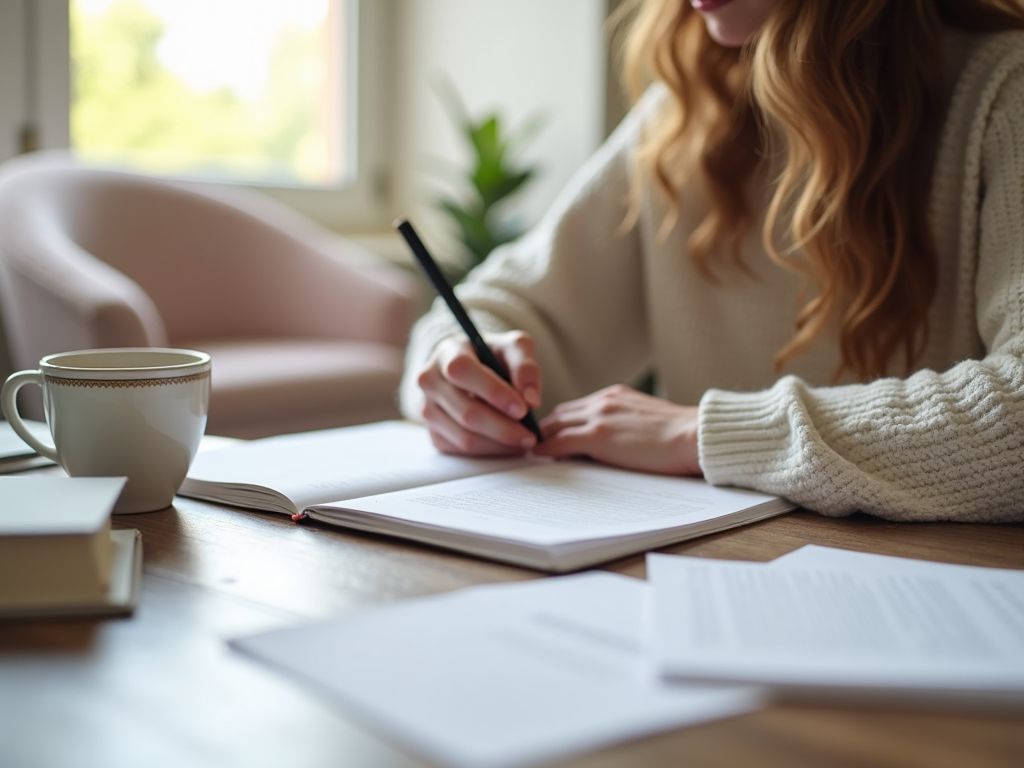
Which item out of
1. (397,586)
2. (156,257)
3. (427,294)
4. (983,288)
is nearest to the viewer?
(397,586)

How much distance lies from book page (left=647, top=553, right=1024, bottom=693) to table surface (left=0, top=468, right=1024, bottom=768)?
0.8 inches

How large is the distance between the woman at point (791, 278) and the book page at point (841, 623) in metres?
0.17

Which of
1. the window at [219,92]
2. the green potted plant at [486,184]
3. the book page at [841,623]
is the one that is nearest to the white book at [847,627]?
the book page at [841,623]

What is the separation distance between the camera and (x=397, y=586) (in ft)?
1.77

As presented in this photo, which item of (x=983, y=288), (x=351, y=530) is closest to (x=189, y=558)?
(x=351, y=530)

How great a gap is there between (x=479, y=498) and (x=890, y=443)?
308mm

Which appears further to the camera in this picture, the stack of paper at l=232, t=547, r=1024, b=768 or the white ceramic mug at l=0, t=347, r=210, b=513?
the white ceramic mug at l=0, t=347, r=210, b=513

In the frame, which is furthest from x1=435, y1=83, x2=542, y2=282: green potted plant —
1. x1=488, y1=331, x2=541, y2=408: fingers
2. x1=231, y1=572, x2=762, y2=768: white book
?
x1=231, y1=572, x2=762, y2=768: white book

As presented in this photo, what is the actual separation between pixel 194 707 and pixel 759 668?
23 cm

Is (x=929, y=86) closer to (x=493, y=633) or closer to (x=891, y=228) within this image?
(x=891, y=228)

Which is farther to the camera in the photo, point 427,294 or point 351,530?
point 427,294

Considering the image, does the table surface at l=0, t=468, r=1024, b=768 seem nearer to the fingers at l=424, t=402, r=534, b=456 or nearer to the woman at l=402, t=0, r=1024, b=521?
the woman at l=402, t=0, r=1024, b=521

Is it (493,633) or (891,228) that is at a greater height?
(891,228)

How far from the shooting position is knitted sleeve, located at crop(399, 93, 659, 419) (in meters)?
1.22
